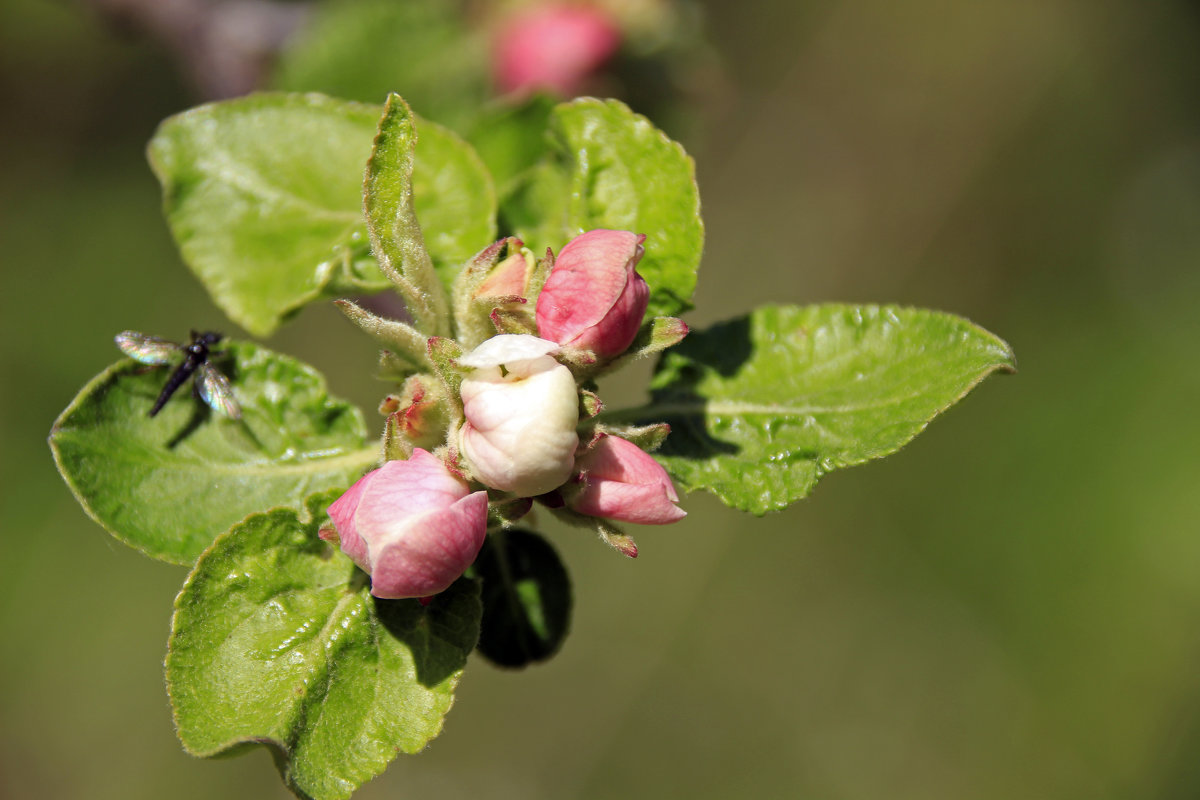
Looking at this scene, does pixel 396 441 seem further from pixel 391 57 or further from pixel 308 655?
pixel 391 57

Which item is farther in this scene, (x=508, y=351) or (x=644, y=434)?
(x=644, y=434)

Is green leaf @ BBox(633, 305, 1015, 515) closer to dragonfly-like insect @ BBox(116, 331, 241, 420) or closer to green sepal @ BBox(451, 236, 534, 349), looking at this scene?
green sepal @ BBox(451, 236, 534, 349)

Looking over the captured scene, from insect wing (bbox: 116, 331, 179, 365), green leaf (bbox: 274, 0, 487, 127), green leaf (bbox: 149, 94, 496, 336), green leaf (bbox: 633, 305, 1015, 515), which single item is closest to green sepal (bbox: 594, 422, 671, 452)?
green leaf (bbox: 633, 305, 1015, 515)

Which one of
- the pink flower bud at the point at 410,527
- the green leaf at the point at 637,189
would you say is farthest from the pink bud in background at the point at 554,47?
the pink flower bud at the point at 410,527

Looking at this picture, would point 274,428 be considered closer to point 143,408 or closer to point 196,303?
point 143,408

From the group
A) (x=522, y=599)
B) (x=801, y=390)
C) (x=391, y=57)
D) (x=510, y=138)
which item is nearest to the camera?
(x=801, y=390)

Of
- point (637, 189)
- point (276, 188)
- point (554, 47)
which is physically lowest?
point (276, 188)

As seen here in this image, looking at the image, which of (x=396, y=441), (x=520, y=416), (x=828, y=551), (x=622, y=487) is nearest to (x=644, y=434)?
(x=622, y=487)
